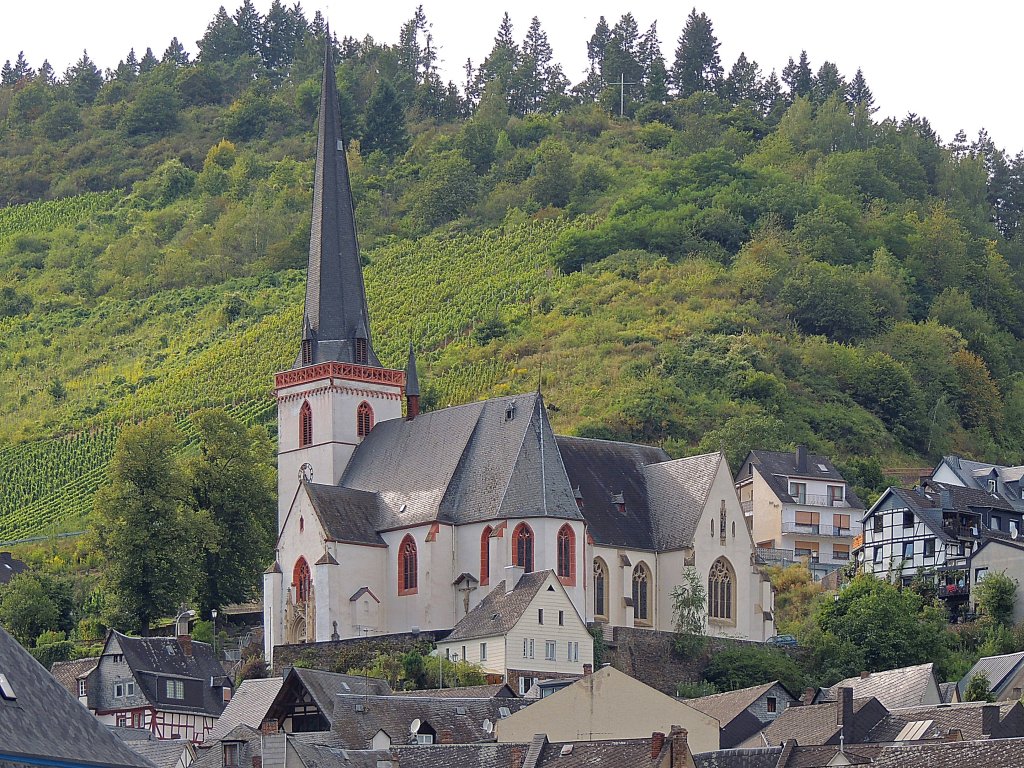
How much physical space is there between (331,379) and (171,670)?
16.8 m

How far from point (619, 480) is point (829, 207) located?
76.3 m

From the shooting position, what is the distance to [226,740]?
54375 mm

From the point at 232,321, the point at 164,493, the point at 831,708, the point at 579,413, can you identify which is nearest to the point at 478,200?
the point at 232,321

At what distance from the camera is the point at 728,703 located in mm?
67312

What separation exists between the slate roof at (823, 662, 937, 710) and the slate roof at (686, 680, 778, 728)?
207 centimetres

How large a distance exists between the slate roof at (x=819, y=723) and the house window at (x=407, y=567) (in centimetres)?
2347

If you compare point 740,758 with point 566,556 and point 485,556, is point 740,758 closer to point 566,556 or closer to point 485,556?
point 566,556

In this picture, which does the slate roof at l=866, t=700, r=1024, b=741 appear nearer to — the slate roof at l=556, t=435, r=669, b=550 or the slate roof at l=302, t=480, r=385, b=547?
the slate roof at l=556, t=435, r=669, b=550

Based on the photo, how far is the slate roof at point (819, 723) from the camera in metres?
59.5

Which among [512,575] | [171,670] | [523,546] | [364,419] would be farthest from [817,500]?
[171,670]

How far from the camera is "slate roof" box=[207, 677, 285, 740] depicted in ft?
210

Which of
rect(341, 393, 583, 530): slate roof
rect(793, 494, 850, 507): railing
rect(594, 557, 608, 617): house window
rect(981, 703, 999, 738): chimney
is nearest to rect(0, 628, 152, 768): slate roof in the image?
rect(981, 703, 999, 738): chimney

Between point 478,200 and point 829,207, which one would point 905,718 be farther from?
point 478,200

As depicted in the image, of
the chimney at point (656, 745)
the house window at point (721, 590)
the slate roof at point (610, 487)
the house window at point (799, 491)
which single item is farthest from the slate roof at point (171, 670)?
the house window at point (799, 491)
